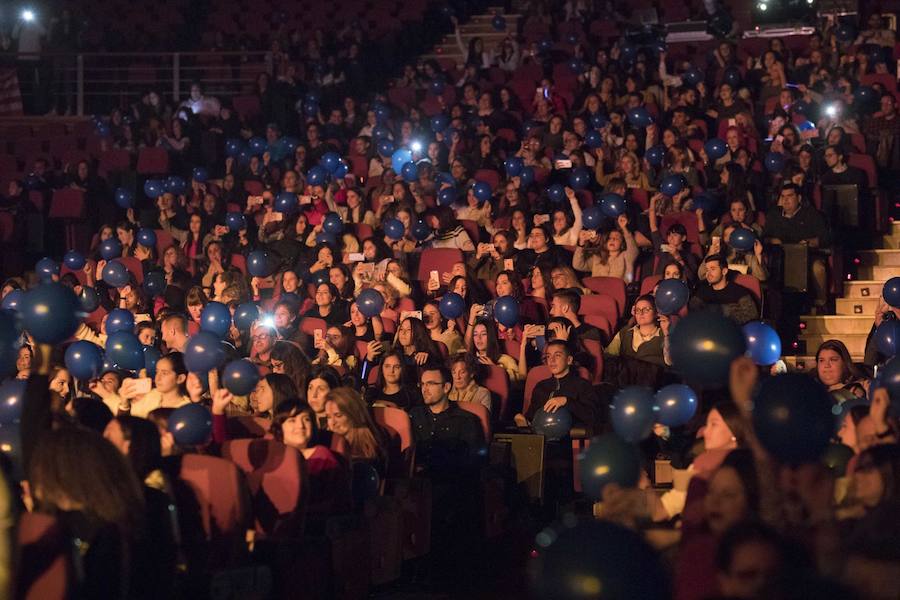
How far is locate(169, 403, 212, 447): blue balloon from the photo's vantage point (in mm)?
4695

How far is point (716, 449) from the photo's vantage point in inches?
154

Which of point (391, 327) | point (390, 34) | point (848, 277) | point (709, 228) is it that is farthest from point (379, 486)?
point (390, 34)

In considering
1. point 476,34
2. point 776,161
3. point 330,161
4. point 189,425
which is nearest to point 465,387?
point 189,425

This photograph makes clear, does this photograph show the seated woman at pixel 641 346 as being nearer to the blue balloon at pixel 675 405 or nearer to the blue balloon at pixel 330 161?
the blue balloon at pixel 675 405

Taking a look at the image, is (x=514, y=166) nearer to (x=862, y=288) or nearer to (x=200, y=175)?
(x=862, y=288)

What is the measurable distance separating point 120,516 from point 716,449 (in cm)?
171

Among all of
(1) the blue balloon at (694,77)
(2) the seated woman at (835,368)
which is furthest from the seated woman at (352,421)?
(1) the blue balloon at (694,77)

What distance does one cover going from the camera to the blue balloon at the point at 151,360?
762cm

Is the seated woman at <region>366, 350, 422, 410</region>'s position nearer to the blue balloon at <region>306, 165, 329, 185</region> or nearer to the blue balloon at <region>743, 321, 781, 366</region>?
the blue balloon at <region>743, 321, 781, 366</region>

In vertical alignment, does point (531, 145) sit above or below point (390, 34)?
below

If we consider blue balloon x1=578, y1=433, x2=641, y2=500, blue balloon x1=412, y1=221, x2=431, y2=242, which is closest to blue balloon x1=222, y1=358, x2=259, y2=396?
blue balloon x1=578, y1=433, x2=641, y2=500

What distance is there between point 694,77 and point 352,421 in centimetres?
752

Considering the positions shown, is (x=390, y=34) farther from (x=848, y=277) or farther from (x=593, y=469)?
(x=593, y=469)

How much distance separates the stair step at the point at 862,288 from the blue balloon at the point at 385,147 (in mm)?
4496
